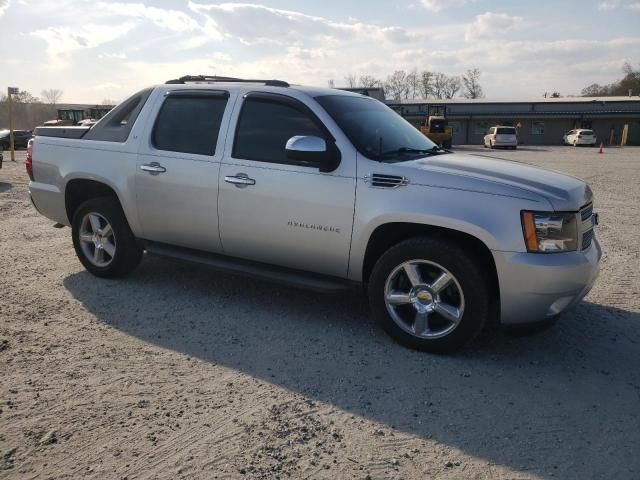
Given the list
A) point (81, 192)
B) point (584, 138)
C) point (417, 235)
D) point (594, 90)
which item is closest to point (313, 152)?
point (417, 235)

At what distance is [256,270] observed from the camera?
451 cm

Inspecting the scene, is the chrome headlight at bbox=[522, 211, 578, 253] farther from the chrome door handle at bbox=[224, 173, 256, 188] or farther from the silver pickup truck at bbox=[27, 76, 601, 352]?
the chrome door handle at bbox=[224, 173, 256, 188]

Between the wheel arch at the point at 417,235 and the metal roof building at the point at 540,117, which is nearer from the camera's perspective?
the wheel arch at the point at 417,235

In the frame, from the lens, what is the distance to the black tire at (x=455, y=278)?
12.1 ft

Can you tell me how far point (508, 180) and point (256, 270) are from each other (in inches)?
83.4

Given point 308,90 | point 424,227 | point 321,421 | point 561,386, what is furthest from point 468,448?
point 308,90

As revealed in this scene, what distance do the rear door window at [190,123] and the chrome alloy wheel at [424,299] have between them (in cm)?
198

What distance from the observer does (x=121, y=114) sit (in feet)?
17.5

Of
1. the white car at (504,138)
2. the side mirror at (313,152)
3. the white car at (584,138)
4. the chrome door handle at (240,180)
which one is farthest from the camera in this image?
the white car at (584,138)

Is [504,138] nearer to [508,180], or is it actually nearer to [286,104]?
[286,104]

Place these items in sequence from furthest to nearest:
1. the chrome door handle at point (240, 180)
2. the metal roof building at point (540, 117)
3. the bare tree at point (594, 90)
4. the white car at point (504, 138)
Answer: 1. the bare tree at point (594, 90)
2. the metal roof building at point (540, 117)
3. the white car at point (504, 138)
4. the chrome door handle at point (240, 180)

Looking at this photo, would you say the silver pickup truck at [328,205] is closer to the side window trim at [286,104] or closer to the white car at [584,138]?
the side window trim at [286,104]

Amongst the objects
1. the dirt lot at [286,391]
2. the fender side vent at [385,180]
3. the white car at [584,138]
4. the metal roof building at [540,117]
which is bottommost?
the dirt lot at [286,391]

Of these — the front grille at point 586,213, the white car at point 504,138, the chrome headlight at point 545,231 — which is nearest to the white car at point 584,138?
the white car at point 504,138
